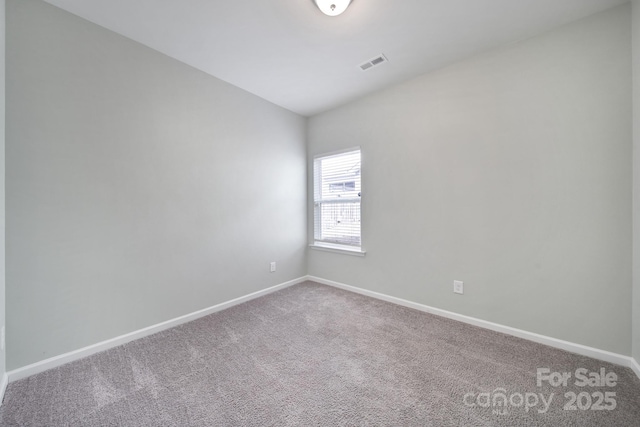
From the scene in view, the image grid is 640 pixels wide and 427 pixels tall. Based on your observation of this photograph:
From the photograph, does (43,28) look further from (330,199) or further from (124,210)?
(330,199)

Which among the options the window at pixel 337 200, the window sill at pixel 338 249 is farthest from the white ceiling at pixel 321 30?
the window sill at pixel 338 249

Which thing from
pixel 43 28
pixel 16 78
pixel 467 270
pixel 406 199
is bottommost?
pixel 467 270

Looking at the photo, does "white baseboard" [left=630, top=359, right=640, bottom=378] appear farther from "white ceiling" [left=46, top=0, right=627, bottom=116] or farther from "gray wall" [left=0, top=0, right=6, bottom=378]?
"gray wall" [left=0, top=0, right=6, bottom=378]

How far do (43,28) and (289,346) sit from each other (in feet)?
9.66

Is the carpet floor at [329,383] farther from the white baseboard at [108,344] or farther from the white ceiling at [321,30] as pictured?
the white ceiling at [321,30]

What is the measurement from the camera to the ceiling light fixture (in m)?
1.64

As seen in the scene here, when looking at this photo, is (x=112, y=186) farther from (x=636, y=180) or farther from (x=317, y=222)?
(x=636, y=180)

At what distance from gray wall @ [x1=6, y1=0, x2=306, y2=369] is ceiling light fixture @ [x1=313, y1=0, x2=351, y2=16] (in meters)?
1.49

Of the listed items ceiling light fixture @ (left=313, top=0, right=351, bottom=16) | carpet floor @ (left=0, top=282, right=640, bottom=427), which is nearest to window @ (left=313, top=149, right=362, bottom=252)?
carpet floor @ (left=0, top=282, right=640, bottom=427)

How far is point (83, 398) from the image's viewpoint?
144 centimetres

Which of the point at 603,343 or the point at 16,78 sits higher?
the point at 16,78

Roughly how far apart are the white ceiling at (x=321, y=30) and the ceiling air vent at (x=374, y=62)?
0.05 meters

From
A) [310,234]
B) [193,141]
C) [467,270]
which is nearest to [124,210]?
[193,141]

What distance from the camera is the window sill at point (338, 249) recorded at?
318 centimetres
